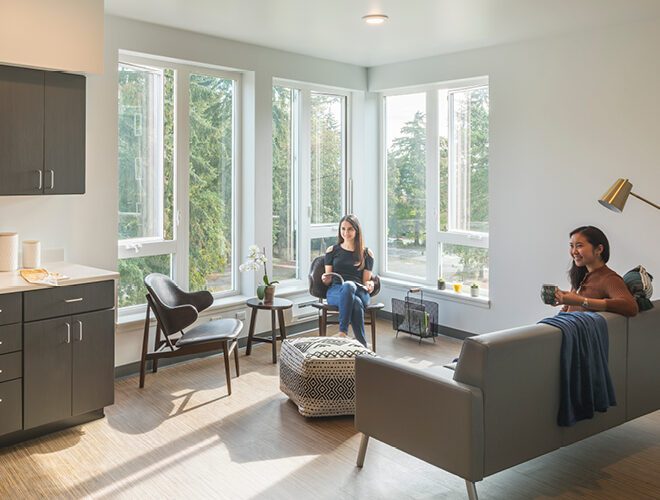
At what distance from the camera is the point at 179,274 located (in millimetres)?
5023

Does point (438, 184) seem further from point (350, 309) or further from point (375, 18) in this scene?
point (375, 18)

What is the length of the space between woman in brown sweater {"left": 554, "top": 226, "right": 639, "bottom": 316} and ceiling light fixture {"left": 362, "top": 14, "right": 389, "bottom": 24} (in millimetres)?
1967

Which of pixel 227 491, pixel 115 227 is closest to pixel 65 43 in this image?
pixel 115 227

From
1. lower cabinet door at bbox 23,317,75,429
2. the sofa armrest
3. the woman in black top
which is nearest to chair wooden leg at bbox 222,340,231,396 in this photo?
lower cabinet door at bbox 23,317,75,429

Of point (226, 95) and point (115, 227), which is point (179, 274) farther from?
point (226, 95)

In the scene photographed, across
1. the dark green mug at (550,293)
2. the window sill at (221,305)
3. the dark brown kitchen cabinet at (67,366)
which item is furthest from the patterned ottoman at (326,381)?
the window sill at (221,305)

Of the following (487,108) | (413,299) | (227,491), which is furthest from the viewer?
(413,299)

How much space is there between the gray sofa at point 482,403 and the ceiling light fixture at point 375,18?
2.44 metres

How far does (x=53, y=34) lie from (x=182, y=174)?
1.64 meters

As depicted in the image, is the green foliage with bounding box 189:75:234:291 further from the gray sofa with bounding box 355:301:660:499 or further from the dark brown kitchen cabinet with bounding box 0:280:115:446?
the gray sofa with bounding box 355:301:660:499

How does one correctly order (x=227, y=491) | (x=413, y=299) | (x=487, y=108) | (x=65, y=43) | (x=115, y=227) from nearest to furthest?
1. (x=227, y=491)
2. (x=65, y=43)
3. (x=115, y=227)
4. (x=487, y=108)
5. (x=413, y=299)

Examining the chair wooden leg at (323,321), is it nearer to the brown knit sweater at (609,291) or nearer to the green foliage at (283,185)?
the green foliage at (283,185)

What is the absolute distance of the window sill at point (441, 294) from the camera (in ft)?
18.1

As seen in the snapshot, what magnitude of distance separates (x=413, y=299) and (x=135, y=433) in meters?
3.01
